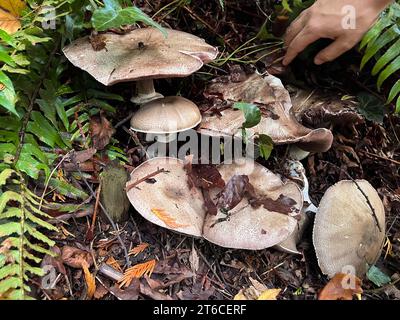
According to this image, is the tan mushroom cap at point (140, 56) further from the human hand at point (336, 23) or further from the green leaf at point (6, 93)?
the human hand at point (336, 23)

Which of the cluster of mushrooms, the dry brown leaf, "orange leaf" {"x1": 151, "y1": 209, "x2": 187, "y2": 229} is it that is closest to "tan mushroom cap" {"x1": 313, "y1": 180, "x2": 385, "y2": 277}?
the cluster of mushrooms

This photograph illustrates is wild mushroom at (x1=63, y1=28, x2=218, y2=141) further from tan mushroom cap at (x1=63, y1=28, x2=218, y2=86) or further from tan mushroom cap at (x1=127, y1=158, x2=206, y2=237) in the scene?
tan mushroom cap at (x1=127, y1=158, x2=206, y2=237)

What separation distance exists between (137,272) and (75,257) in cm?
35

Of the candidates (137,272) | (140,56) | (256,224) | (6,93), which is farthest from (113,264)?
(140,56)

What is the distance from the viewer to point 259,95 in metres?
2.88

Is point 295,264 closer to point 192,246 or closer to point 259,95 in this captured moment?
point 192,246

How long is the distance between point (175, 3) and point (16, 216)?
2.20m

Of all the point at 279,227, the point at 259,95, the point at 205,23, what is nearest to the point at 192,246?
the point at 279,227

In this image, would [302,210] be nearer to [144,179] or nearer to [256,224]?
[256,224]

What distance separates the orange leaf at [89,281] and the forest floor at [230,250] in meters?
0.03

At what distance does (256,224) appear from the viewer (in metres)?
2.27

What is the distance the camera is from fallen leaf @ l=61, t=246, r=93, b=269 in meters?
2.13

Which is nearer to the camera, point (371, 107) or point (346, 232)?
point (346, 232)

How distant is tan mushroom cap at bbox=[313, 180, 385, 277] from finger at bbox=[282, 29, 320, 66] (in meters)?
1.08
